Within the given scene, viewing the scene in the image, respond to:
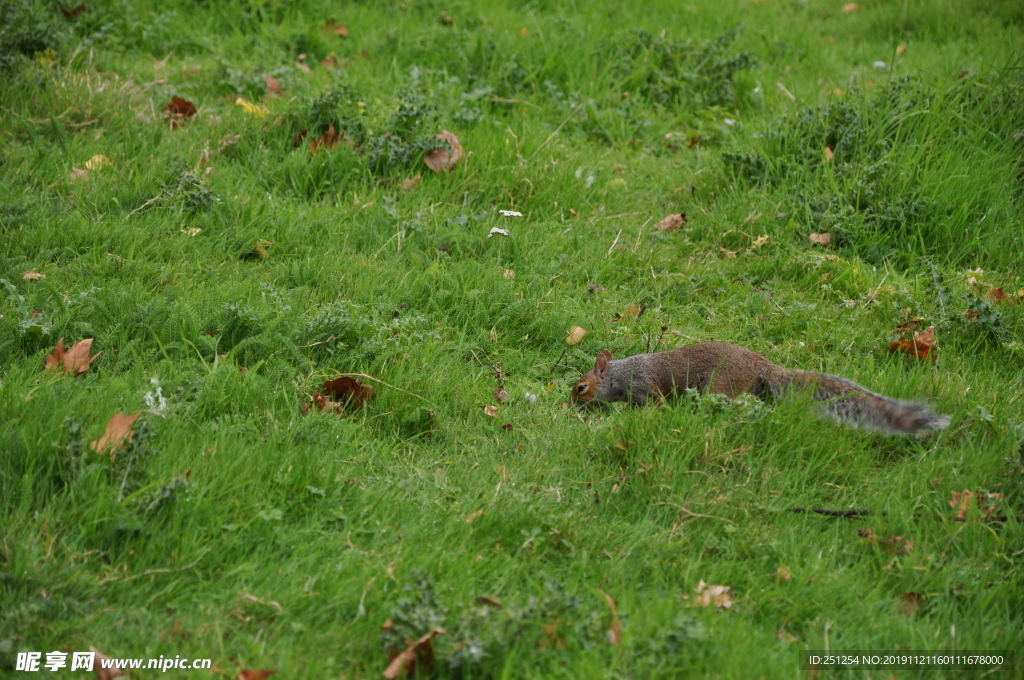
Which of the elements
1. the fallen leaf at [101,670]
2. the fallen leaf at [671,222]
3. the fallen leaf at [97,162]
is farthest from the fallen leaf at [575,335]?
the fallen leaf at [97,162]

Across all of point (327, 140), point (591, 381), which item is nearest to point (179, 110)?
point (327, 140)

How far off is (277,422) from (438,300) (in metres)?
1.28

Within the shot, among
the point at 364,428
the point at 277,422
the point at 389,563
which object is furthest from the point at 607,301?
the point at 389,563

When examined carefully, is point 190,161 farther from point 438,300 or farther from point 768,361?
point 768,361

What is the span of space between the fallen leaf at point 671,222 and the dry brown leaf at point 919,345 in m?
1.62

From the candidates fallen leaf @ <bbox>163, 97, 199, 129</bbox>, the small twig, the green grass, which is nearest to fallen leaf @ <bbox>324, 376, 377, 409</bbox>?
the green grass

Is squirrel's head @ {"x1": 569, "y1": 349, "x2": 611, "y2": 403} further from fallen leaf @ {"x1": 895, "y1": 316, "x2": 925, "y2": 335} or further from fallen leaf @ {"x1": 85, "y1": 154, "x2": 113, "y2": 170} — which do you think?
fallen leaf @ {"x1": 85, "y1": 154, "x2": 113, "y2": 170}

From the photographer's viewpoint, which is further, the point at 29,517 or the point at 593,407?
the point at 593,407

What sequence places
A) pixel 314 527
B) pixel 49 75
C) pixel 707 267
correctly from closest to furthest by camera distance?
1. pixel 314 527
2. pixel 707 267
3. pixel 49 75

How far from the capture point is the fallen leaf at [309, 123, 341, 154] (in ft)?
17.4

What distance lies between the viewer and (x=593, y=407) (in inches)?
149

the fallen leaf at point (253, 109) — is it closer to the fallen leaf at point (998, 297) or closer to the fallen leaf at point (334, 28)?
the fallen leaf at point (334, 28)

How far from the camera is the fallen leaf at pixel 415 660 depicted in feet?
7.68

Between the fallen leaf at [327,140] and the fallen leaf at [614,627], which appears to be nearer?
the fallen leaf at [614,627]
